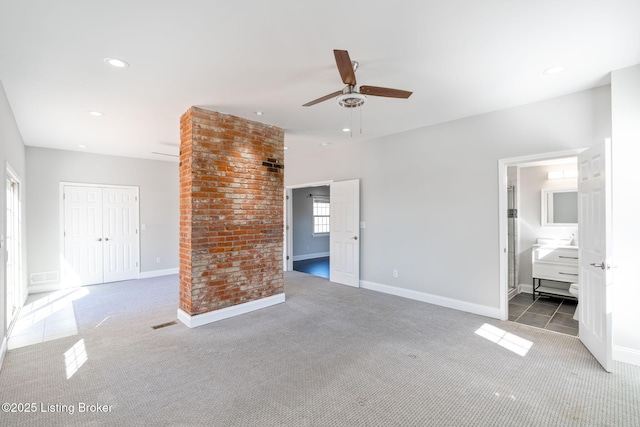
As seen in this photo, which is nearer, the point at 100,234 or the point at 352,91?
the point at 352,91

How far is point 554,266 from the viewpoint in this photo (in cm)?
470

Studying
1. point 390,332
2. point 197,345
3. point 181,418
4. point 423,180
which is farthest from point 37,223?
point 423,180

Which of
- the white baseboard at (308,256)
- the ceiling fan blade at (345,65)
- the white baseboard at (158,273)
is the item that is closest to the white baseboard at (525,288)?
the ceiling fan blade at (345,65)

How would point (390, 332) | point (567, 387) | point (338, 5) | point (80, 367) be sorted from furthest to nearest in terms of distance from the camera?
point (390, 332)
point (80, 367)
point (567, 387)
point (338, 5)

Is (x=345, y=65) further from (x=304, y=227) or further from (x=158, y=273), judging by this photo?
(x=304, y=227)

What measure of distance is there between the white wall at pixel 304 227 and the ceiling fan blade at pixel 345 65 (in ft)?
22.2

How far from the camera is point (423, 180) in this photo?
4664mm

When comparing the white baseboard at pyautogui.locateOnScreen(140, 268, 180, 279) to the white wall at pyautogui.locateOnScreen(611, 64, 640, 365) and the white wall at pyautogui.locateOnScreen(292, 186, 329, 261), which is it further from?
the white wall at pyautogui.locateOnScreen(611, 64, 640, 365)

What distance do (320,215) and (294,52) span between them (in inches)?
303

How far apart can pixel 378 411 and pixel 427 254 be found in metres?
2.93

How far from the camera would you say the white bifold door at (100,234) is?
19.1 feet

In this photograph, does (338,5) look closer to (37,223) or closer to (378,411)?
(378,411)

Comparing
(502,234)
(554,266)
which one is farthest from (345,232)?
(554,266)

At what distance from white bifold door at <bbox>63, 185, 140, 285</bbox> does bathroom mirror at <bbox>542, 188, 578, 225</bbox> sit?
8025 mm
